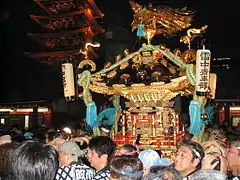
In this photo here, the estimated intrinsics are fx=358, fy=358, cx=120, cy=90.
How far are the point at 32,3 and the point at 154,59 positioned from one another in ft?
62.5

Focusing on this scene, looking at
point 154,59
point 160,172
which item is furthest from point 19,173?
point 154,59

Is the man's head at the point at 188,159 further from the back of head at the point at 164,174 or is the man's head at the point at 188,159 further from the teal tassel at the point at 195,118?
the teal tassel at the point at 195,118

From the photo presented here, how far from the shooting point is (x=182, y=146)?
131 inches

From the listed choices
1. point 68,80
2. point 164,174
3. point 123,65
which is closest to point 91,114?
point 68,80

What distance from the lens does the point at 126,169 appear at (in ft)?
7.75

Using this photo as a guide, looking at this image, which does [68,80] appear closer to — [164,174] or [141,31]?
[141,31]

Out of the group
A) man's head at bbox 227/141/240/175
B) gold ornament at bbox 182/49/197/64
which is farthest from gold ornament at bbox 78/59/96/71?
man's head at bbox 227/141/240/175

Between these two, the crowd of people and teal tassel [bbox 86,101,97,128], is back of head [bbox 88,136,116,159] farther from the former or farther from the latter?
teal tassel [bbox 86,101,97,128]

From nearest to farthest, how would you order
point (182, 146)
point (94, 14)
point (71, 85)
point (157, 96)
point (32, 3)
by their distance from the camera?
point (182, 146) → point (71, 85) → point (157, 96) → point (94, 14) → point (32, 3)

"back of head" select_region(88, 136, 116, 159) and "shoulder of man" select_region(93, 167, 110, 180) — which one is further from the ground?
"back of head" select_region(88, 136, 116, 159)

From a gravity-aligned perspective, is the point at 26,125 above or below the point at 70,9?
below

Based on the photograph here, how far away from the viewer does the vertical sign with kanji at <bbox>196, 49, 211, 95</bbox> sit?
6328mm

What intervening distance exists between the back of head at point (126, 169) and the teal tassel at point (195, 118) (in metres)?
4.39

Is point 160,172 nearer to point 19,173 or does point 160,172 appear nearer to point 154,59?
point 19,173
